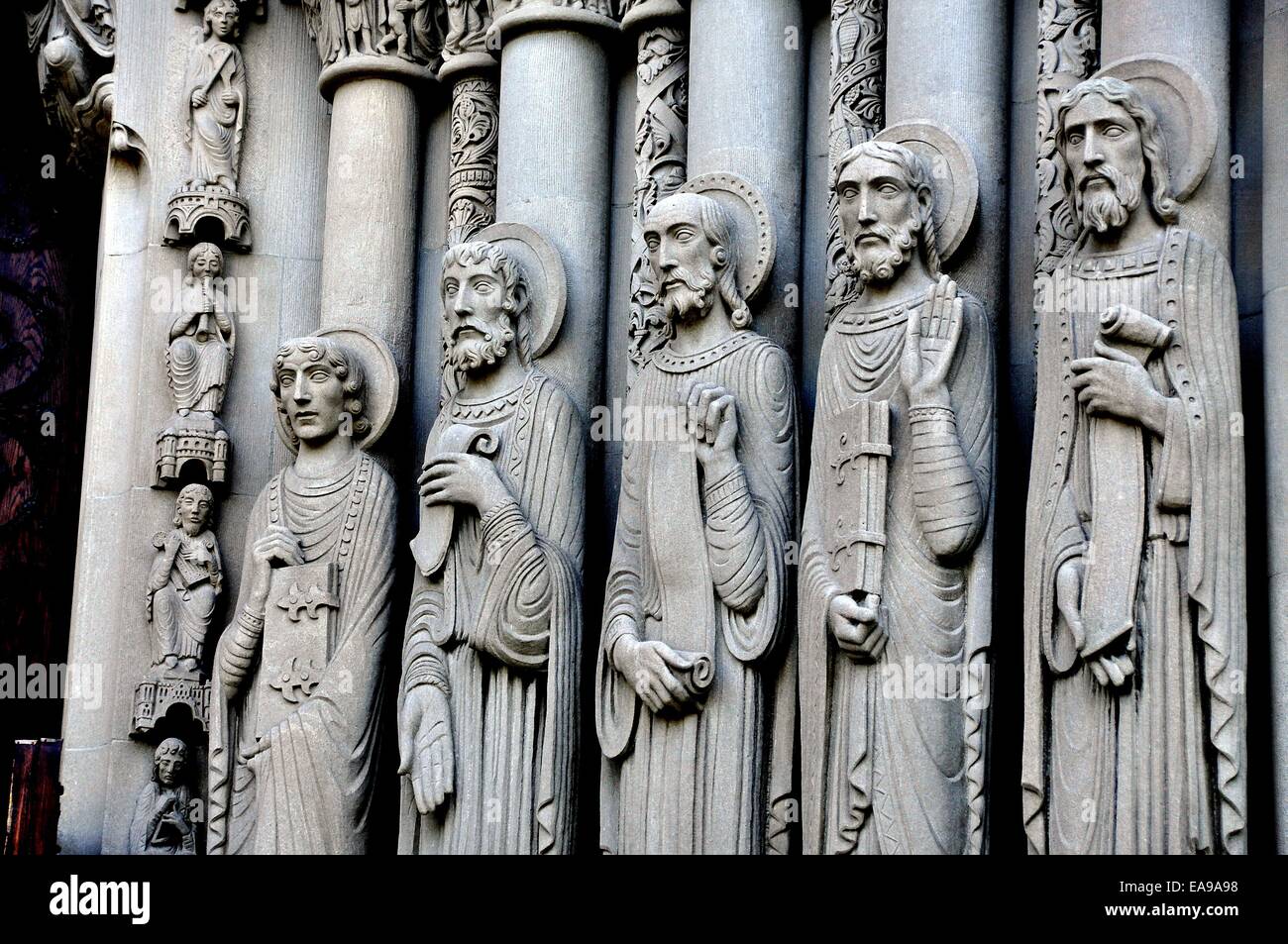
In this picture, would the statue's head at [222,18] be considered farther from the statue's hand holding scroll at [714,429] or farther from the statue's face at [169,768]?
the statue's hand holding scroll at [714,429]

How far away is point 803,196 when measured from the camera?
9695 millimetres

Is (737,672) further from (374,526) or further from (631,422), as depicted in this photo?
(374,526)

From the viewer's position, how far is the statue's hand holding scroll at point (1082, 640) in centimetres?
809

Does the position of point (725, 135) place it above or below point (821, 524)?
above

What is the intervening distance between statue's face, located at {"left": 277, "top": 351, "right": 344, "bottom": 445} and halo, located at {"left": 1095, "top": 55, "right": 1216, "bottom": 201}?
322cm

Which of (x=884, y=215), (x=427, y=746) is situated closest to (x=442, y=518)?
(x=427, y=746)

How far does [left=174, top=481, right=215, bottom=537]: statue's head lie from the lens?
10695 mm

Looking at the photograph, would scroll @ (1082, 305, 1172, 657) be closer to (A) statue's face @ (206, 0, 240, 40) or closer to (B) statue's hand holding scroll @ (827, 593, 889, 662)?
(B) statue's hand holding scroll @ (827, 593, 889, 662)

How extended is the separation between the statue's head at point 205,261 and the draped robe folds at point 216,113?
30 cm

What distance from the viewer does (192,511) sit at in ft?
35.1

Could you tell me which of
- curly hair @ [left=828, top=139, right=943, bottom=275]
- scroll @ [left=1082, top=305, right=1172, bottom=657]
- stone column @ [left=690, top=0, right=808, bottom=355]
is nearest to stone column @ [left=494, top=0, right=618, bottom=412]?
stone column @ [left=690, top=0, right=808, bottom=355]

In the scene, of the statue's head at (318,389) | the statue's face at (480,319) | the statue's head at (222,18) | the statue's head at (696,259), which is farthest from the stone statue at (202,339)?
the statue's head at (696,259)
